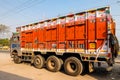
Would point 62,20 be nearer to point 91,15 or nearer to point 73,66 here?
point 91,15

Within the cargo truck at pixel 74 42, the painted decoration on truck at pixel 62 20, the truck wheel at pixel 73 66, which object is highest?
the painted decoration on truck at pixel 62 20

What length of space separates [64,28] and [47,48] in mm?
2185

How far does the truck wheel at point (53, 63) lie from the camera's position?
12422mm

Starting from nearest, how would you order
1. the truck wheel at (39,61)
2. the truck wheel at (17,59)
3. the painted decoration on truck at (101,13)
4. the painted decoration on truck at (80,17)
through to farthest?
the painted decoration on truck at (101,13), the painted decoration on truck at (80,17), the truck wheel at (39,61), the truck wheel at (17,59)

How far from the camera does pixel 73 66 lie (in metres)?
11.5

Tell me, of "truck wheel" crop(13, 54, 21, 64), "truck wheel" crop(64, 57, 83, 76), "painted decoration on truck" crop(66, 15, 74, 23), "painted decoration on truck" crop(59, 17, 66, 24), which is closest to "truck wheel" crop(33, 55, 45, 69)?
"truck wheel" crop(64, 57, 83, 76)

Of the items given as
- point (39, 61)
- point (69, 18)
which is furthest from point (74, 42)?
point (39, 61)

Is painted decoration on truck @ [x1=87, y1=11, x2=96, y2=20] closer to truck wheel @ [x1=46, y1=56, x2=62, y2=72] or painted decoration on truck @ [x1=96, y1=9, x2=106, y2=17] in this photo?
painted decoration on truck @ [x1=96, y1=9, x2=106, y2=17]

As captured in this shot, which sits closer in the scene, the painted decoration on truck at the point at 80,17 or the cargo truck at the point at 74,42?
the cargo truck at the point at 74,42

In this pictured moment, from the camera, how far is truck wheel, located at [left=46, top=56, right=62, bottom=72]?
12422 mm

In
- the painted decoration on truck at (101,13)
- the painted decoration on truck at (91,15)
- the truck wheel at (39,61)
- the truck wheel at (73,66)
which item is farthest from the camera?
the truck wheel at (39,61)

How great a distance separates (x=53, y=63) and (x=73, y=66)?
6.26ft

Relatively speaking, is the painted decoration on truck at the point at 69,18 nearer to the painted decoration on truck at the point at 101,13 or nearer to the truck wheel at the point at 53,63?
the painted decoration on truck at the point at 101,13

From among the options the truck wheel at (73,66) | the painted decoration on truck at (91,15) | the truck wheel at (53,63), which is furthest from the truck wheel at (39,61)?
the painted decoration on truck at (91,15)
